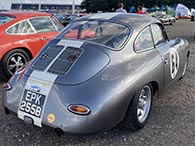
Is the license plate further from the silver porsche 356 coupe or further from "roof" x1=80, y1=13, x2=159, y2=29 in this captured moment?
"roof" x1=80, y1=13, x2=159, y2=29

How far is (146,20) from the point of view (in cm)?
431

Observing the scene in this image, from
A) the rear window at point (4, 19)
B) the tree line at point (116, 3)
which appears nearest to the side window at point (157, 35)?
the rear window at point (4, 19)

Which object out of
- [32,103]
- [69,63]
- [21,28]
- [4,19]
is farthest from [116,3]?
[32,103]

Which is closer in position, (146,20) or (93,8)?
(146,20)

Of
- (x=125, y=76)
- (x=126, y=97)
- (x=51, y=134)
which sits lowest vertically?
(x=51, y=134)

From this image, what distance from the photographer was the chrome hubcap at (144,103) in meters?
3.67

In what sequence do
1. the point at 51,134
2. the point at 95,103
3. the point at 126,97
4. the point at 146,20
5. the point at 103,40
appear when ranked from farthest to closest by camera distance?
the point at 146,20 < the point at 103,40 < the point at 51,134 < the point at 126,97 < the point at 95,103

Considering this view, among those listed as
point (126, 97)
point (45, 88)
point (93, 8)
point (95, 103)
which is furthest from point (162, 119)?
point (93, 8)

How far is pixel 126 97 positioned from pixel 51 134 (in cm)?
108

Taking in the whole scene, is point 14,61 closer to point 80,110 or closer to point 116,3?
point 80,110

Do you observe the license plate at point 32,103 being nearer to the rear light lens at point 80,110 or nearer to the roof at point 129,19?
the rear light lens at point 80,110

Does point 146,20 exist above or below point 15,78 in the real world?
above

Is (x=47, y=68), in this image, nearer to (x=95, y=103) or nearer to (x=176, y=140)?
(x=95, y=103)

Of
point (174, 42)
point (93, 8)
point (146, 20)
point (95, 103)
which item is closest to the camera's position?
point (95, 103)
